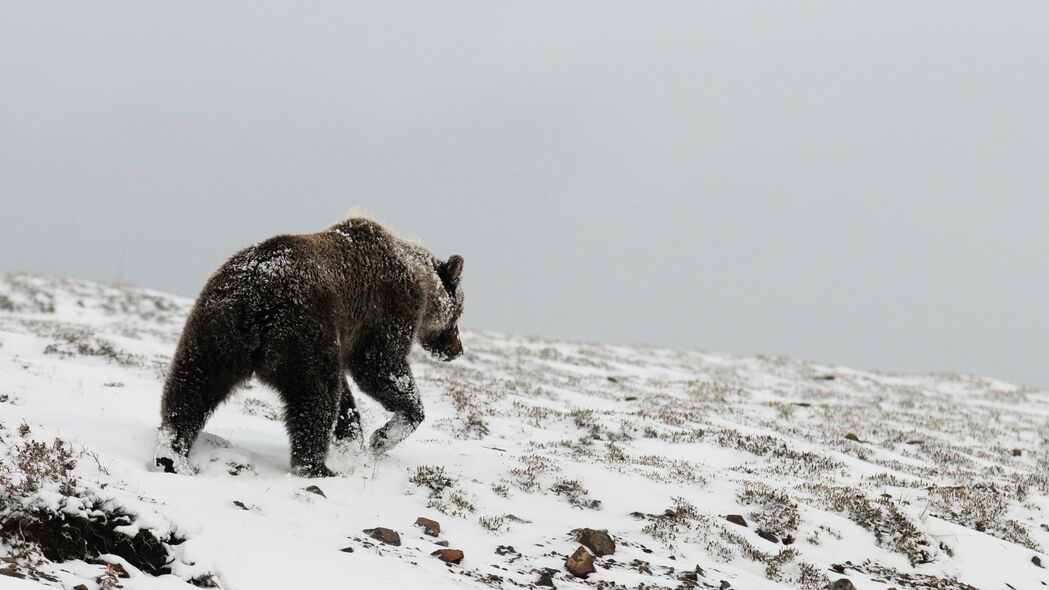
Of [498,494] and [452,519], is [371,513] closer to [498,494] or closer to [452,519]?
[452,519]

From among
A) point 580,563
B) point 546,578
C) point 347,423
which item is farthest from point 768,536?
point 347,423

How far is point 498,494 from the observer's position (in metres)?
7.49

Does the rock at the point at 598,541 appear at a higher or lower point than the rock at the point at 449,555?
lower

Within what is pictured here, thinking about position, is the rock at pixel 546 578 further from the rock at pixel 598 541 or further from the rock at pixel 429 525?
the rock at pixel 429 525

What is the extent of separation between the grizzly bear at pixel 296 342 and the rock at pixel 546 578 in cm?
241

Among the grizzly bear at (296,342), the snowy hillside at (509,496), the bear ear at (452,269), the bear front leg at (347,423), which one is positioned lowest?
the snowy hillside at (509,496)

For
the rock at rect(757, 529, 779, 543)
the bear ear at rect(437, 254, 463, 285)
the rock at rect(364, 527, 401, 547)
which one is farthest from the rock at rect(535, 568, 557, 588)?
the bear ear at rect(437, 254, 463, 285)

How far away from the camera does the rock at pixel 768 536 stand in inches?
285

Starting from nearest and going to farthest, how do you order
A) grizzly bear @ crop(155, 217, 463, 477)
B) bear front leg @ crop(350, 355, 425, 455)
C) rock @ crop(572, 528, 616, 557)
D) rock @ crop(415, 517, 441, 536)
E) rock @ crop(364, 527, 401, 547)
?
rock @ crop(364, 527, 401, 547), rock @ crop(415, 517, 441, 536), rock @ crop(572, 528, 616, 557), grizzly bear @ crop(155, 217, 463, 477), bear front leg @ crop(350, 355, 425, 455)

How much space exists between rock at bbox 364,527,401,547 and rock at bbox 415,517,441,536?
376mm

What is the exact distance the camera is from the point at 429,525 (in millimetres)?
6227

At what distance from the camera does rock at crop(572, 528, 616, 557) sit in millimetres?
6297

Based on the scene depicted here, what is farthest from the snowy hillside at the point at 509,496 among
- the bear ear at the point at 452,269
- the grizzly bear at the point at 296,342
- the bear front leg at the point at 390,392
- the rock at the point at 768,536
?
the bear ear at the point at 452,269

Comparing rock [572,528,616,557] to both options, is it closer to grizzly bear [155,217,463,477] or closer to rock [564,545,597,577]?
rock [564,545,597,577]
